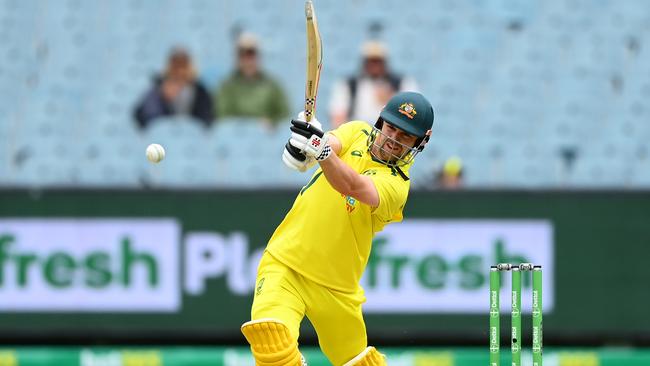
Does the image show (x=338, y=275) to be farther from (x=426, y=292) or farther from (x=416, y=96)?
(x=426, y=292)

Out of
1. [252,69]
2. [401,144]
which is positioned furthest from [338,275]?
[252,69]

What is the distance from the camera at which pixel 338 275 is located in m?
6.12

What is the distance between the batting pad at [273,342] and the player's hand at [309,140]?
90cm

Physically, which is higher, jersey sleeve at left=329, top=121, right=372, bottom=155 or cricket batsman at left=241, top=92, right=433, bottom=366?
jersey sleeve at left=329, top=121, right=372, bottom=155

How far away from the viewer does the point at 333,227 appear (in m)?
6.02

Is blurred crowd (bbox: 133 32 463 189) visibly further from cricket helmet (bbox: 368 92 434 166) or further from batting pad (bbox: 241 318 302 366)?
batting pad (bbox: 241 318 302 366)

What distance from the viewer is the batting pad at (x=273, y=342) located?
19.0ft

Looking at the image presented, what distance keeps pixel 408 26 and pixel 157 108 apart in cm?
267

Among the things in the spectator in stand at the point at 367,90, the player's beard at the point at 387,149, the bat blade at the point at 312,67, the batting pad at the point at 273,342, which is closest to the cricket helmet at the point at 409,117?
the player's beard at the point at 387,149

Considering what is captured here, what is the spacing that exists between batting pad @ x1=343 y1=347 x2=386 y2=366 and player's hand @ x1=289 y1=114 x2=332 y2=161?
1.35 metres

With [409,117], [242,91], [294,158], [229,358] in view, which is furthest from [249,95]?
[294,158]

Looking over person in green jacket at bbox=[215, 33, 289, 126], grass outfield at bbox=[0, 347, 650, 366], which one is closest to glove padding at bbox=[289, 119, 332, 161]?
grass outfield at bbox=[0, 347, 650, 366]

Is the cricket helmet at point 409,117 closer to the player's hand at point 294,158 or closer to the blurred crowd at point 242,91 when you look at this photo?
the player's hand at point 294,158

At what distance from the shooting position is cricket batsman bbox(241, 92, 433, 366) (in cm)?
581
